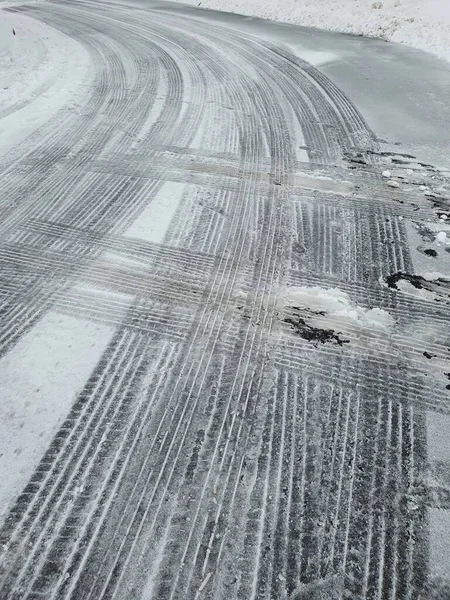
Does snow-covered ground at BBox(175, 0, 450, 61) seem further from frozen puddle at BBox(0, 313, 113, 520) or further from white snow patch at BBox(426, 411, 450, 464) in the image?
frozen puddle at BBox(0, 313, 113, 520)

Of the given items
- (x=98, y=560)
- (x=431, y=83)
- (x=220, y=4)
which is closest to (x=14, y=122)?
(x=98, y=560)

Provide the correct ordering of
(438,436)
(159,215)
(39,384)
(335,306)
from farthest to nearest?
(159,215) → (335,306) → (39,384) → (438,436)

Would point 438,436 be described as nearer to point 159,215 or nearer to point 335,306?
point 335,306

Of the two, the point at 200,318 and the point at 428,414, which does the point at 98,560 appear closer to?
the point at 200,318

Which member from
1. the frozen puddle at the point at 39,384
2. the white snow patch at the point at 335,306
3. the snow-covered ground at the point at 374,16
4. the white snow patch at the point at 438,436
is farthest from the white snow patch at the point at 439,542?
the snow-covered ground at the point at 374,16

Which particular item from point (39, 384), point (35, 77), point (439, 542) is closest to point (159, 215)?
point (39, 384)

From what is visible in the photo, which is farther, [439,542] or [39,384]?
[39,384]

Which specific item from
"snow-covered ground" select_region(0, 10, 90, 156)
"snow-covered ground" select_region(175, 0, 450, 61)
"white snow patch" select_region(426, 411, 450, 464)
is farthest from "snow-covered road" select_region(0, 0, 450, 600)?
"snow-covered ground" select_region(175, 0, 450, 61)
